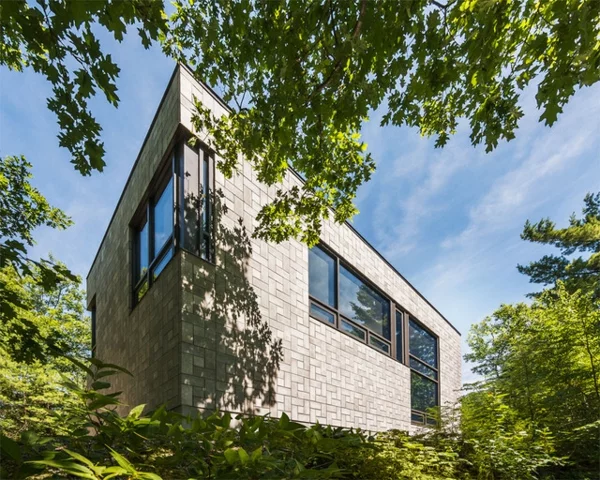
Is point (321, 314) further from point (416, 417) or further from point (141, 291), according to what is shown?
point (416, 417)

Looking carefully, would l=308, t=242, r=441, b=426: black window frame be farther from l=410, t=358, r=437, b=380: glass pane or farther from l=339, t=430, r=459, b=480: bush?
l=339, t=430, r=459, b=480: bush

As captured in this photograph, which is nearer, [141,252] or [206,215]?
[206,215]

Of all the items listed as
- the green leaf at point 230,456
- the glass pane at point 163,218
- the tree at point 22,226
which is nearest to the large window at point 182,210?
the glass pane at point 163,218

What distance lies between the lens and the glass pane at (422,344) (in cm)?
1337

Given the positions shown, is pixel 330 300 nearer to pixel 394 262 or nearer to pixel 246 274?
pixel 246 274

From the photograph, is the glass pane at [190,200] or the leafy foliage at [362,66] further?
the glass pane at [190,200]

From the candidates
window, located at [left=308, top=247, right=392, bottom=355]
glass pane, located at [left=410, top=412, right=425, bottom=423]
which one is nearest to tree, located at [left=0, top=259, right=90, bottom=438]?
window, located at [left=308, top=247, right=392, bottom=355]

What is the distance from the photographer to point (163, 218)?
263 inches

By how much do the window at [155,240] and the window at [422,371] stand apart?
9.36 metres

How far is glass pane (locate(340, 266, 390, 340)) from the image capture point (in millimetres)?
9680

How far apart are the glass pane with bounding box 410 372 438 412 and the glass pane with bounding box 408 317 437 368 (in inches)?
29.3

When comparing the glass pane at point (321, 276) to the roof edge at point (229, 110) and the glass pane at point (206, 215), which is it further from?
the glass pane at point (206, 215)

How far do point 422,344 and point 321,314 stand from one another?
752 centimetres

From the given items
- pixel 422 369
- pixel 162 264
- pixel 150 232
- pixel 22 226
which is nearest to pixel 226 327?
pixel 162 264
